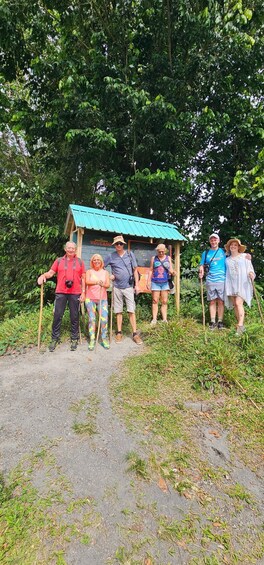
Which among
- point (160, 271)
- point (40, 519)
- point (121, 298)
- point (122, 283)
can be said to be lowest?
point (40, 519)

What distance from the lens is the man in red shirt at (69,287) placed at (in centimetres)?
497

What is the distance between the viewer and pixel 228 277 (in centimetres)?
541

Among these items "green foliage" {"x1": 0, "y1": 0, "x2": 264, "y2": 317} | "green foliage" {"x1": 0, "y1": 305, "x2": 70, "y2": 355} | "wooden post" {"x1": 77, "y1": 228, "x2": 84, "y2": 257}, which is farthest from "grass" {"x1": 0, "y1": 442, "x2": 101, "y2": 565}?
"green foliage" {"x1": 0, "y1": 0, "x2": 264, "y2": 317}

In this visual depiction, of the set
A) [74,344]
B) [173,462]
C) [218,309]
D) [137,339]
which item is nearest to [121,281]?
[137,339]

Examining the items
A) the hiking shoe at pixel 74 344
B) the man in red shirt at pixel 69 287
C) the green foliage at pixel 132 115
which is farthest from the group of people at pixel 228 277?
the hiking shoe at pixel 74 344

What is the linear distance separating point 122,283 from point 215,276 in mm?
1838

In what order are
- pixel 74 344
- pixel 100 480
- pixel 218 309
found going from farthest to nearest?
pixel 218 309, pixel 74 344, pixel 100 480

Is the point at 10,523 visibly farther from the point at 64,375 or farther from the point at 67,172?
the point at 67,172

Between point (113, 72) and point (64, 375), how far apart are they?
7.66 m

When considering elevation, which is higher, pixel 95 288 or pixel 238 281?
pixel 238 281

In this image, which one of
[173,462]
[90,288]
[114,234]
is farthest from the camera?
[114,234]

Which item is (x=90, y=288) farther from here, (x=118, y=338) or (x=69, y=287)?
(x=118, y=338)

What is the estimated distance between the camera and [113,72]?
7.39m

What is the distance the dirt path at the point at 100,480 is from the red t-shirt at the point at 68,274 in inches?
62.4
